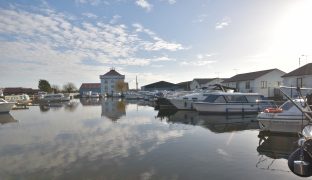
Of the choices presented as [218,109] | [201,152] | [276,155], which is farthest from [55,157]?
[218,109]

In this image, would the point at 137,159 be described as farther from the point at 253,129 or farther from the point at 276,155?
the point at 253,129

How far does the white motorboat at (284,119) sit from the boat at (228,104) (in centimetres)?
1188

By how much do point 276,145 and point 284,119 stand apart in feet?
9.34

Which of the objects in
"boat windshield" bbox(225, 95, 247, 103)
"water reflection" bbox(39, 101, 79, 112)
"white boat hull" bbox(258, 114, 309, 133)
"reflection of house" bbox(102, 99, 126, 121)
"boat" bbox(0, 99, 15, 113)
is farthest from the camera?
"water reflection" bbox(39, 101, 79, 112)

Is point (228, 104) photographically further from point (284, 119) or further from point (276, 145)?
point (276, 145)

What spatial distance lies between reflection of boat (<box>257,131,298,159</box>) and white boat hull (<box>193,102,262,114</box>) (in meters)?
11.8

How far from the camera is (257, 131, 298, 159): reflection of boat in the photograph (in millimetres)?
12828

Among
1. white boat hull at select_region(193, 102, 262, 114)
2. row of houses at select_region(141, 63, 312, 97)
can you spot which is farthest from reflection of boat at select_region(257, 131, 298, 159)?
row of houses at select_region(141, 63, 312, 97)

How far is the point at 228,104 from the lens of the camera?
1162 inches

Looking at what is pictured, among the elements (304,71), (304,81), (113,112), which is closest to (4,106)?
(113,112)

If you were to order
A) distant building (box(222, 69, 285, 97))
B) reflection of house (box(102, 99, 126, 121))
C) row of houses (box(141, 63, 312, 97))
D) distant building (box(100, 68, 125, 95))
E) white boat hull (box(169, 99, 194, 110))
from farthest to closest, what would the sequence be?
distant building (box(100, 68, 125, 95)) → distant building (box(222, 69, 285, 97)) → row of houses (box(141, 63, 312, 97)) → white boat hull (box(169, 99, 194, 110)) → reflection of house (box(102, 99, 126, 121))

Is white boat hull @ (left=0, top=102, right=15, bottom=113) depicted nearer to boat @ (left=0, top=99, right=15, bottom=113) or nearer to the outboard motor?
boat @ (left=0, top=99, right=15, bottom=113)

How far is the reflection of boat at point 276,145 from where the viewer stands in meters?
12.8

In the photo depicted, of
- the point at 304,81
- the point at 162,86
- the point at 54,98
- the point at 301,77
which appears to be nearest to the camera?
the point at 304,81
